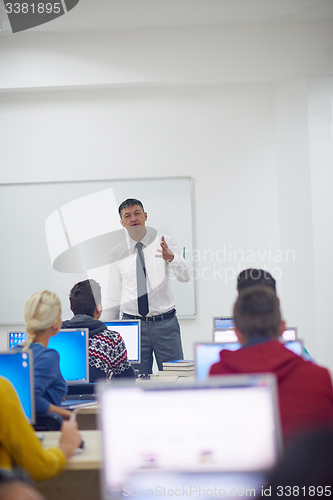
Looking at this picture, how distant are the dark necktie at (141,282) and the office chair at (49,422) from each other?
1927 millimetres

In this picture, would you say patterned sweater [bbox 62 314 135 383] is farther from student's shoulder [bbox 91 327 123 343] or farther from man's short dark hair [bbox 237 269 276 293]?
man's short dark hair [bbox 237 269 276 293]

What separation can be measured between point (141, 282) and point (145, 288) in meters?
0.06

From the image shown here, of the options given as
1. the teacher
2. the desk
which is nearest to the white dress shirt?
the teacher

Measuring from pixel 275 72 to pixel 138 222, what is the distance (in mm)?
2142

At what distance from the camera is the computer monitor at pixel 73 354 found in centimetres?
258

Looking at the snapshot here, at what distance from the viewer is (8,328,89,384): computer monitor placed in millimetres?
2578

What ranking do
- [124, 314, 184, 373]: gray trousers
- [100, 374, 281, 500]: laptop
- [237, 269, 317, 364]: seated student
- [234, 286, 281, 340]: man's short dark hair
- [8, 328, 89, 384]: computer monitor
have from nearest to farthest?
1. [100, 374, 281, 500]: laptop
2. [234, 286, 281, 340]: man's short dark hair
3. [237, 269, 317, 364]: seated student
4. [8, 328, 89, 384]: computer monitor
5. [124, 314, 184, 373]: gray trousers

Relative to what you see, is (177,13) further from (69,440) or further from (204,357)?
(69,440)

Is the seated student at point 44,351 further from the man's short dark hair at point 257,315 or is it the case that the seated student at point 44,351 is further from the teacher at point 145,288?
the teacher at point 145,288

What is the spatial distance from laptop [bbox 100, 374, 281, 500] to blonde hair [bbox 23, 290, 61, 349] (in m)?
0.98

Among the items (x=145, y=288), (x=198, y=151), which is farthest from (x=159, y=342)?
(x=198, y=151)

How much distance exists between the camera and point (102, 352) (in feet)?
8.79

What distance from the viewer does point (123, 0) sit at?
163 inches

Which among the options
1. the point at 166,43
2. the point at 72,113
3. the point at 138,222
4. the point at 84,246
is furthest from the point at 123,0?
the point at 84,246
